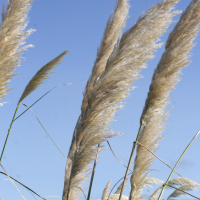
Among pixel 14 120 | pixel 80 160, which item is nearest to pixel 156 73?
pixel 80 160

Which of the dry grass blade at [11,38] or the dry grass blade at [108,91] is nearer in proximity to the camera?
the dry grass blade at [108,91]

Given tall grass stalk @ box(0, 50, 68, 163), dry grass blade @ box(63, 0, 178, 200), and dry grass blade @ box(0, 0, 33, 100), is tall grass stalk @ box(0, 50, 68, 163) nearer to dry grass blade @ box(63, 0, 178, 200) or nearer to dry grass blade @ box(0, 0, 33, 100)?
dry grass blade @ box(0, 0, 33, 100)

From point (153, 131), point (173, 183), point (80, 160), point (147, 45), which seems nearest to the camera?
point (80, 160)

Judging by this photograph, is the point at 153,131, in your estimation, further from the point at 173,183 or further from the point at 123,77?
the point at 173,183

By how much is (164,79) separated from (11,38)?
1608mm

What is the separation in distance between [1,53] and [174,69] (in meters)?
1.75

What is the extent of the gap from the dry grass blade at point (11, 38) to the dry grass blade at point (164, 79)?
143cm

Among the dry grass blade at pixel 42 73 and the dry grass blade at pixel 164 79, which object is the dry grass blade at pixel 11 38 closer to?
the dry grass blade at pixel 42 73

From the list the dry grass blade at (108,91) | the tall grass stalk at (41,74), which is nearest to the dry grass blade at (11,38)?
the tall grass stalk at (41,74)

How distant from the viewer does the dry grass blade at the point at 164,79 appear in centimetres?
280

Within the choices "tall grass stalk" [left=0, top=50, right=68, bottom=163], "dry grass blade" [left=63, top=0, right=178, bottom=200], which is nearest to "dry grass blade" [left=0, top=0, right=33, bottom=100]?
"tall grass stalk" [left=0, top=50, right=68, bottom=163]

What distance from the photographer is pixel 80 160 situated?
7.70 feet

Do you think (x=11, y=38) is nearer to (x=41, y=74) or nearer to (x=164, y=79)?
(x=41, y=74)

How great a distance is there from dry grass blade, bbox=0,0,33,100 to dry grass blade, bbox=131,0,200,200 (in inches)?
56.4
